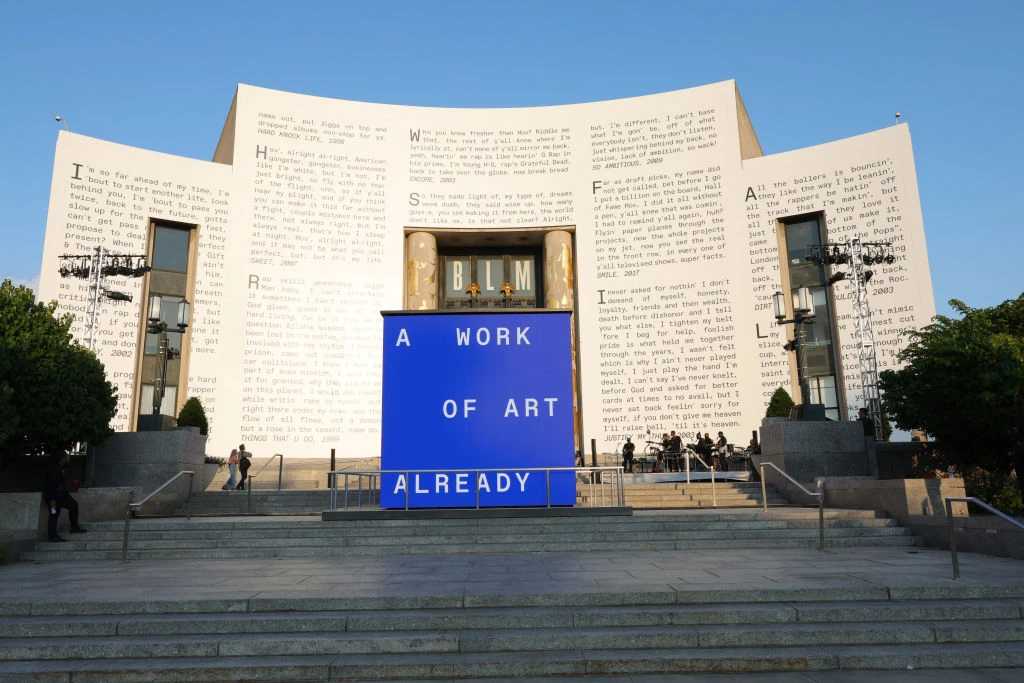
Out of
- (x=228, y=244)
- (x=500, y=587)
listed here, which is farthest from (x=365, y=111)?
(x=500, y=587)

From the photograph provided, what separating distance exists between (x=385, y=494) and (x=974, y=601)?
30.9 feet

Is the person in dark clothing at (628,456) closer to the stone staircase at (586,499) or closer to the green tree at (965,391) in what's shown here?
the stone staircase at (586,499)

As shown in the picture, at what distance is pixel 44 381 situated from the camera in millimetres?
16156

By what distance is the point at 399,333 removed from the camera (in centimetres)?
1382

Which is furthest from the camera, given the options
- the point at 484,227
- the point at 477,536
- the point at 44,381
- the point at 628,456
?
the point at 484,227

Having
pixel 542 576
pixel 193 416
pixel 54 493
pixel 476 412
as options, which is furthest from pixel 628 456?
pixel 54 493

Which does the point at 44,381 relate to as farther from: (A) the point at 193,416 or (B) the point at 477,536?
(B) the point at 477,536

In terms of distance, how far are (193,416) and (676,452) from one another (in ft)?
53.8

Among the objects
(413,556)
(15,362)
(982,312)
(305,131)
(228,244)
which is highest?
(305,131)

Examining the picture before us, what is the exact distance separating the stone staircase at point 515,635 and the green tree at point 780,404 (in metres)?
17.5

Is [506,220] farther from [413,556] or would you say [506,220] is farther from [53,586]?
[53,586]

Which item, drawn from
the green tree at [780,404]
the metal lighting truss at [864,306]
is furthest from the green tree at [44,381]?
the green tree at [780,404]

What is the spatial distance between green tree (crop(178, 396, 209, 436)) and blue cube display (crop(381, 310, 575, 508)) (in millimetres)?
13214

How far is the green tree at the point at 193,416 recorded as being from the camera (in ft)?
78.5
